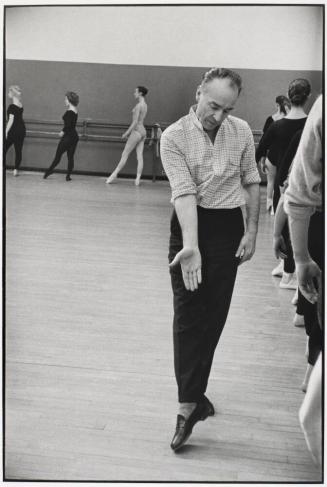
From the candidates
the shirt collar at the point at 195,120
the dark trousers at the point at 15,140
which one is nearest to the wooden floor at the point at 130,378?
the dark trousers at the point at 15,140

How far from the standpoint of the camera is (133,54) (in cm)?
303

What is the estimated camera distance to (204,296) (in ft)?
8.89

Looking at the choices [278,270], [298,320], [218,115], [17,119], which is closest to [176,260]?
[218,115]

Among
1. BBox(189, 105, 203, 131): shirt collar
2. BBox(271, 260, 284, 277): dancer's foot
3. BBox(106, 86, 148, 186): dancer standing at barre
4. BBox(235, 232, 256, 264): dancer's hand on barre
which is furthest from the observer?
BBox(106, 86, 148, 186): dancer standing at barre

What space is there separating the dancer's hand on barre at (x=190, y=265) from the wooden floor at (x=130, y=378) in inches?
26.3

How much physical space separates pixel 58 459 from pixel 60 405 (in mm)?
423

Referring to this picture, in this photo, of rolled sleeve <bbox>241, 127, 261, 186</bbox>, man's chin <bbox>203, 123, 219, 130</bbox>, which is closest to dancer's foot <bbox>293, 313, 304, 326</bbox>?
rolled sleeve <bbox>241, 127, 261, 186</bbox>

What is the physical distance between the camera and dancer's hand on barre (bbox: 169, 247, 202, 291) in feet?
8.29

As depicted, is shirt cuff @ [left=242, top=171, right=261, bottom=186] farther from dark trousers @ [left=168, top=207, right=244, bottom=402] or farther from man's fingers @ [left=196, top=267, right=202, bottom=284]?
man's fingers @ [left=196, top=267, right=202, bottom=284]

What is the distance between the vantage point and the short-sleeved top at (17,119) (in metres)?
2.67

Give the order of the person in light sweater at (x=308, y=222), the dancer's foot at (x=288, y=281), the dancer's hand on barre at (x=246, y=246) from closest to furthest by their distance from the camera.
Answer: the person in light sweater at (x=308, y=222)
the dancer's hand on barre at (x=246, y=246)
the dancer's foot at (x=288, y=281)

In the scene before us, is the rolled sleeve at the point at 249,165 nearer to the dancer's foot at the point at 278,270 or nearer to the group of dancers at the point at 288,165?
the group of dancers at the point at 288,165

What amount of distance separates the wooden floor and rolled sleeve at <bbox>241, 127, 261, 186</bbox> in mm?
892

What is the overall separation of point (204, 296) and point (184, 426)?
521 mm
